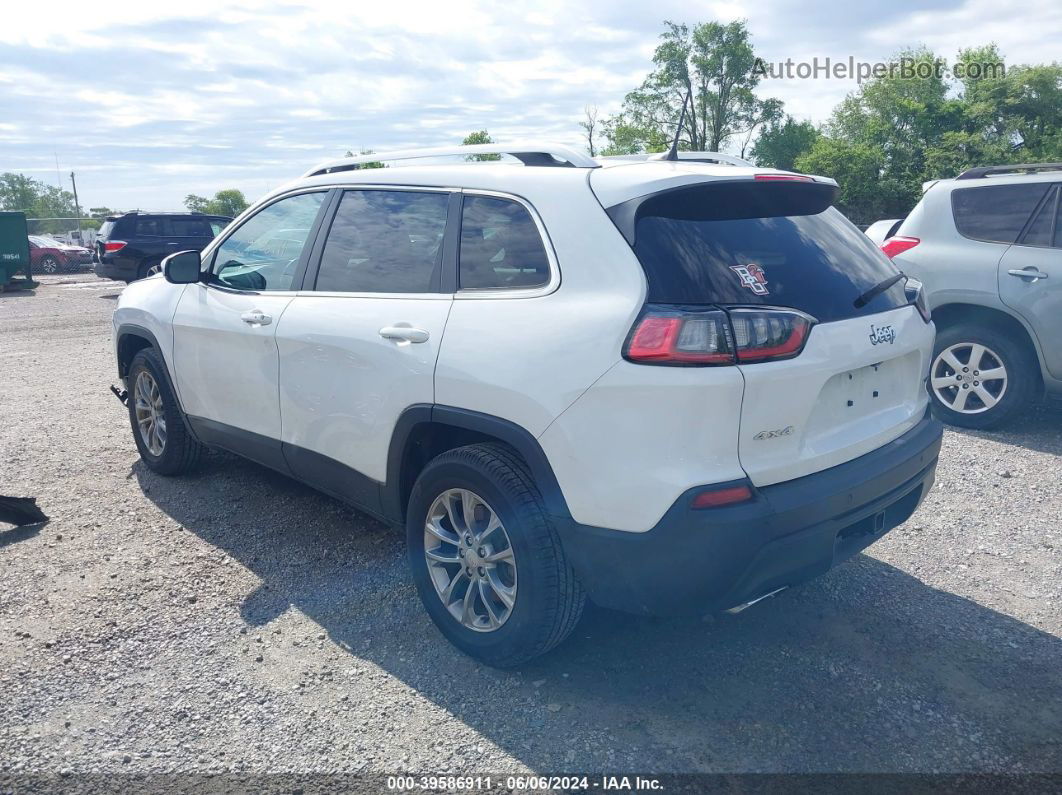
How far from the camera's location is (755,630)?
11.2 feet

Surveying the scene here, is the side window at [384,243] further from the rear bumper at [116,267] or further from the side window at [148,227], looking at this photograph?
the side window at [148,227]

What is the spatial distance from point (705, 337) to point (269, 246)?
2.57 metres

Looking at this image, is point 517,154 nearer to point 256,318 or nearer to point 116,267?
point 256,318

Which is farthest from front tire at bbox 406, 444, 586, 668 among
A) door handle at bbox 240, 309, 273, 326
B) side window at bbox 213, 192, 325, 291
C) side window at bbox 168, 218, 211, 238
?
side window at bbox 168, 218, 211, 238

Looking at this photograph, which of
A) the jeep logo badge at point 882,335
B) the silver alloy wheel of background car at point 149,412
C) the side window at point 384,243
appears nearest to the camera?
the jeep logo badge at point 882,335

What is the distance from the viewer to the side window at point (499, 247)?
2986mm

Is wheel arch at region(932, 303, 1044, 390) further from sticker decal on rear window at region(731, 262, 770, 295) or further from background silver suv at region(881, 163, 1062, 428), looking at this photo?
sticker decal on rear window at region(731, 262, 770, 295)

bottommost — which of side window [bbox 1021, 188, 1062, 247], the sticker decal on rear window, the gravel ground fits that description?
the gravel ground

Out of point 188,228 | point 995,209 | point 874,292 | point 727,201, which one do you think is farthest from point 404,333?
point 188,228

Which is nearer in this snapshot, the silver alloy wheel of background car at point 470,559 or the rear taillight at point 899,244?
the silver alloy wheel of background car at point 470,559

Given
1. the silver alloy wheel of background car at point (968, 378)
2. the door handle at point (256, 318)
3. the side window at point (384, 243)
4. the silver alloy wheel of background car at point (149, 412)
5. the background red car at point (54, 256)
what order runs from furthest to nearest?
the background red car at point (54, 256) < the silver alloy wheel of background car at point (968, 378) < the silver alloy wheel of background car at point (149, 412) < the door handle at point (256, 318) < the side window at point (384, 243)

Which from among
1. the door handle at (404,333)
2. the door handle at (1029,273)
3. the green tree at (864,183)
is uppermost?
the green tree at (864,183)

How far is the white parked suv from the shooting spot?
2561 millimetres

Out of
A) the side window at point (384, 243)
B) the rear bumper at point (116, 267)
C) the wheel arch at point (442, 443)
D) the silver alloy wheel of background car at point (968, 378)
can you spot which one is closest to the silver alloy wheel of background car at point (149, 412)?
the side window at point (384, 243)
